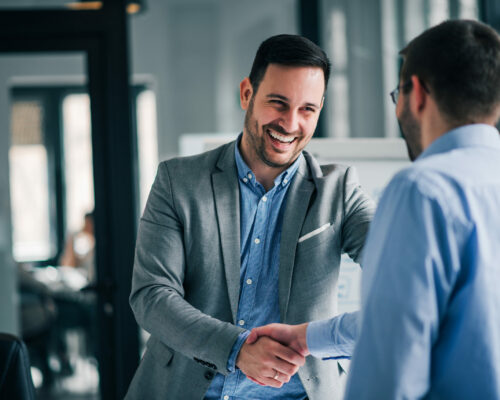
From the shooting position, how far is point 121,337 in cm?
287

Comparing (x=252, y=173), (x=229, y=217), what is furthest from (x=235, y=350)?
(x=252, y=173)

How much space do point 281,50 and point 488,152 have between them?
2.37 feet

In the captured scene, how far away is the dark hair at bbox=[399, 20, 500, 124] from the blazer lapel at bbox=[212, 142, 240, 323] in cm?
67

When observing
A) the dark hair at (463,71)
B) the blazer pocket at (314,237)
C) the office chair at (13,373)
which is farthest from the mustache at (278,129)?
the office chair at (13,373)

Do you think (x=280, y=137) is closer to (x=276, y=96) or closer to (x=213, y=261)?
(x=276, y=96)

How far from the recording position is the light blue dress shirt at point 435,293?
2.76ft

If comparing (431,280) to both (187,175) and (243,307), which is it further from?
(187,175)

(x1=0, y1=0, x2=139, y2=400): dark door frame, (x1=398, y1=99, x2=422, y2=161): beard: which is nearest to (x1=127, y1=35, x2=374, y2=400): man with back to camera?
(x1=398, y1=99, x2=422, y2=161): beard

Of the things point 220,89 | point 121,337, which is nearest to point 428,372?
point 121,337

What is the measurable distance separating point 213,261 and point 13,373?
0.52 m

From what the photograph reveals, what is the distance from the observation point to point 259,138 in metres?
1.56

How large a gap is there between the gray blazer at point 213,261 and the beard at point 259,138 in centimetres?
7

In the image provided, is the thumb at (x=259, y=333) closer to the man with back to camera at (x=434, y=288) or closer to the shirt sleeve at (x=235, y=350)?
the shirt sleeve at (x=235, y=350)

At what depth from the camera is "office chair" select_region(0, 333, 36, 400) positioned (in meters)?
1.37
